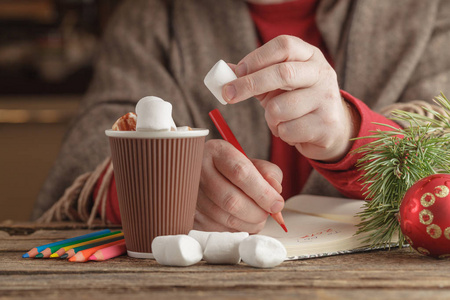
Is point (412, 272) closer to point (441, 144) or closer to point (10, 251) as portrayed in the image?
point (441, 144)

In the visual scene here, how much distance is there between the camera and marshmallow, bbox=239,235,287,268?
489 mm

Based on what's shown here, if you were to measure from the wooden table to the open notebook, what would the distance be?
0.01 meters

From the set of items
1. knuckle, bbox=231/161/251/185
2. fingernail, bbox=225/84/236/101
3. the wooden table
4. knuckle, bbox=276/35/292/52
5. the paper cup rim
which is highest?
knuckle, bbox=276/35/292/52

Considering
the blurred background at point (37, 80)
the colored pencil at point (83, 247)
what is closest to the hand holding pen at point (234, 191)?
the colored pencil at point (83, 247)

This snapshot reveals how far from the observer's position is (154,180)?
0.54 metres

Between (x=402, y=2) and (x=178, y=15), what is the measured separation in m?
0.52

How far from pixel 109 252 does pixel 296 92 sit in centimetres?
29

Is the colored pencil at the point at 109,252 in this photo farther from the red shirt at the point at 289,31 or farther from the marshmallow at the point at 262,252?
the red shirt at the point at 289,31

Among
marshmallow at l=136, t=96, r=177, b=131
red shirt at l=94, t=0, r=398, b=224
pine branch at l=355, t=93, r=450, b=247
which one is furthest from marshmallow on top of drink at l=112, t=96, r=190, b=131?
red shirt at l=94, t=0, r=398, b=224

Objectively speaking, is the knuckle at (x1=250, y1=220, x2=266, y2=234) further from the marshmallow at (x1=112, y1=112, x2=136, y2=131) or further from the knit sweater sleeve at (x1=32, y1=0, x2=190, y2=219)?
the knit sweater sleeve at (x1=32, y1=0, x2=190, y2=219)

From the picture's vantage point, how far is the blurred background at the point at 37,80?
241cm

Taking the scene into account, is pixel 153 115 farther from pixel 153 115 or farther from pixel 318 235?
pixel 318 235

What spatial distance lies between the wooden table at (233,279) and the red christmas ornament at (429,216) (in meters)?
0.02

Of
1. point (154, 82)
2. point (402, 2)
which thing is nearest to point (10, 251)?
point (154, 82)
